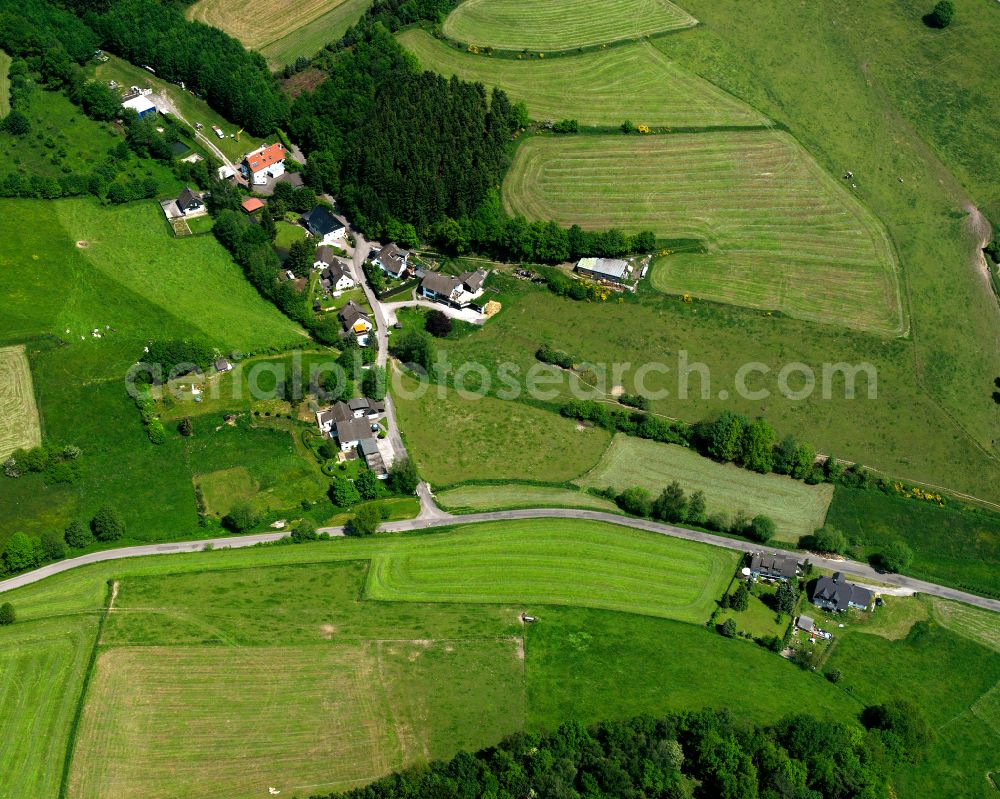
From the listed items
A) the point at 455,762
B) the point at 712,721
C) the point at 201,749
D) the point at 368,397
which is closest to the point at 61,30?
the point at 368,397

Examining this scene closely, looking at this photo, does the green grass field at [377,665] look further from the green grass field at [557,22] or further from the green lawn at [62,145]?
the green grass field at [557,22]

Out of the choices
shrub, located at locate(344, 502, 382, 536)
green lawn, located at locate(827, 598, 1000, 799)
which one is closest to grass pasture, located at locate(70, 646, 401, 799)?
shrub, located at locate(344, 502, 382, 536)

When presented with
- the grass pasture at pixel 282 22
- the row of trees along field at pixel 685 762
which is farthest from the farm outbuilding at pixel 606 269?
the grass pasture at pixel 282 22

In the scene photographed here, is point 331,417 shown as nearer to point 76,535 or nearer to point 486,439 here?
point 486,439

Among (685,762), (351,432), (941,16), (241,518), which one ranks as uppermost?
(941,16)

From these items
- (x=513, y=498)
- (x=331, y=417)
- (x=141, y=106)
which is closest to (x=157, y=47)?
(x=141, y=106)

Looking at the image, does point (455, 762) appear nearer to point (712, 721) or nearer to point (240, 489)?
point (712, 721)

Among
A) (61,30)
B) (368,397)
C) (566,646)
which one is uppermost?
Answer: (61,30)
